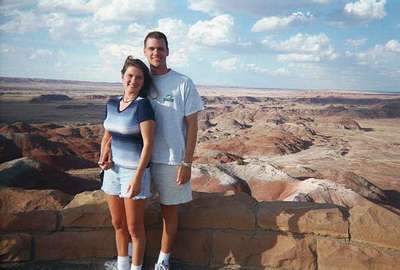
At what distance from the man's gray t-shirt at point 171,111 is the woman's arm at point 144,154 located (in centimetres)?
16

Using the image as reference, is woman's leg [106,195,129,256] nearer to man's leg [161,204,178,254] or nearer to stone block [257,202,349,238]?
man's leg [161,204,178,254]

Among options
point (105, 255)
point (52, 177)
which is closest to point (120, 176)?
point (105, 255)

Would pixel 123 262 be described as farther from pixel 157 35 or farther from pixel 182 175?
pixel 157 35

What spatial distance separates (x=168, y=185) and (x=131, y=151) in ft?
1.28

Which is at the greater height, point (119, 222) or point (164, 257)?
point (119, 222)

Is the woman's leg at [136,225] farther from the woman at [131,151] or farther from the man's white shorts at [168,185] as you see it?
the man's white shorts at [168,185]

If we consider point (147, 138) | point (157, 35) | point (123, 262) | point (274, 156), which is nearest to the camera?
point (147, 138)

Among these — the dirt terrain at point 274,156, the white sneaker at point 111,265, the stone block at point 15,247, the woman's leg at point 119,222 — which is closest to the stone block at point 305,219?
the woman's leg at point 119,222

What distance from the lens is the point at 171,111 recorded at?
3.18 m

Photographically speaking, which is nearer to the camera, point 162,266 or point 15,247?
point 162,266

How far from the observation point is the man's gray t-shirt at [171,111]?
3.18 metres

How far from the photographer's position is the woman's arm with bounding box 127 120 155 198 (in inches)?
120

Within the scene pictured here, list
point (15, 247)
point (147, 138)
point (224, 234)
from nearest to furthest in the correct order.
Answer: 1. point (147, 138)
2. point (15, 247)
3. point (224, 234)

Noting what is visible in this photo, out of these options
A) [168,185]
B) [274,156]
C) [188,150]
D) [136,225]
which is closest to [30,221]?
[136,225]
